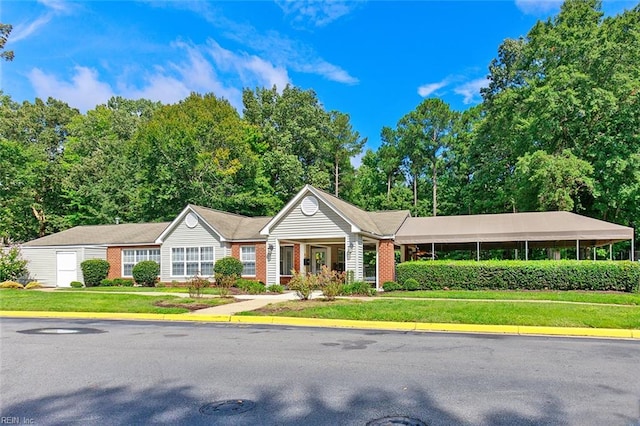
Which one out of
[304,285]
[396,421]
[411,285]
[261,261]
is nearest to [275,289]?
[261,261]

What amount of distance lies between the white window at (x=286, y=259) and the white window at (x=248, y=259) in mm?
1585

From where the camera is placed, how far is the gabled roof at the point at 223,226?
1038 inches

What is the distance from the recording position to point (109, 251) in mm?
29047

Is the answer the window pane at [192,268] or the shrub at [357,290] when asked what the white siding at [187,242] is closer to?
the window pane at [192,268]

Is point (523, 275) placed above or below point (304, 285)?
below

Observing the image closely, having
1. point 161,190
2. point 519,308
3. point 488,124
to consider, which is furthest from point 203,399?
point 488,124

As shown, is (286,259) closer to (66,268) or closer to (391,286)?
(391,286)

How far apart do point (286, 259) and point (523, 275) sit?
1291 centimetres

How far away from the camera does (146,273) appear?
→ 26.8 metres

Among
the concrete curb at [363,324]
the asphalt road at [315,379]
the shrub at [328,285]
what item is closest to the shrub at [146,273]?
the concrete curb at [363,324]

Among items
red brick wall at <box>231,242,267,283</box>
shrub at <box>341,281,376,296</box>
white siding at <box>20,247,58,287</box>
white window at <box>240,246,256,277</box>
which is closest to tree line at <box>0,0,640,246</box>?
white siding at <box>20,247,58,287</box>

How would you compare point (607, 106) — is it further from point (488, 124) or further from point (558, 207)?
point (488, 124)

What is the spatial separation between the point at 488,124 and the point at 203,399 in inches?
1520

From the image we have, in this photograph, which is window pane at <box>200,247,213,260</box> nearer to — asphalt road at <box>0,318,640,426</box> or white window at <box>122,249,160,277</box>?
white window at <box>122,249,160,277</box>
